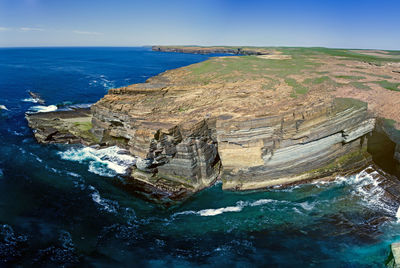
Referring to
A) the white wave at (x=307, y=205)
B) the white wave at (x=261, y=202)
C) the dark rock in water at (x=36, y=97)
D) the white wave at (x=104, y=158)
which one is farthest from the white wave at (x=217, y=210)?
the dark rock in water at (x=36, y=97)

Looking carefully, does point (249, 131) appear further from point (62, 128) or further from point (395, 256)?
point (62, 128)

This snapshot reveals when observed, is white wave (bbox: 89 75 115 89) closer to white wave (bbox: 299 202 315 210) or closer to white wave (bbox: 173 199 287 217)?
white wave (bbox: 173 199 287 217)

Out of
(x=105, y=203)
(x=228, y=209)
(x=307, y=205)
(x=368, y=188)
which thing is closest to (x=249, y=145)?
(x=228, y=209)

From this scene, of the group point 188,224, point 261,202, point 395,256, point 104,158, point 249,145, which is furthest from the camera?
point 104,158

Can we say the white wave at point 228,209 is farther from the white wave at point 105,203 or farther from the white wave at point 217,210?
the white wave at point 105,203

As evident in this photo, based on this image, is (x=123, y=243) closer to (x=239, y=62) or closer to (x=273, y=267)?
(x=273, y=267)
